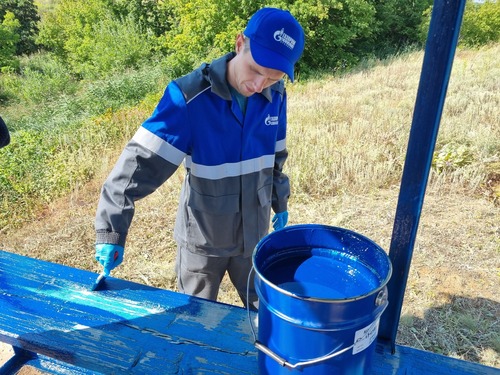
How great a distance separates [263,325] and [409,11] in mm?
21933

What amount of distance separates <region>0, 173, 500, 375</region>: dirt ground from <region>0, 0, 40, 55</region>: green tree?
27923mm

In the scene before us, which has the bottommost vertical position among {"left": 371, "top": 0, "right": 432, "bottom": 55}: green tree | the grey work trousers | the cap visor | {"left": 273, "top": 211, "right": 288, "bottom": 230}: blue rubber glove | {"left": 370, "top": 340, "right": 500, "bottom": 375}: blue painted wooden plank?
the grey work trousers

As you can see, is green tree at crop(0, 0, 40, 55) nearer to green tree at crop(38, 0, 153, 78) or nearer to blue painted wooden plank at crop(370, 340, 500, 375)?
green tree at crop(38, 0, 153, 78)

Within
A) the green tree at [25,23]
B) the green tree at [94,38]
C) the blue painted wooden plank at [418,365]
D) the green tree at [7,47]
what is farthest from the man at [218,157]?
the green tree at [25,23]

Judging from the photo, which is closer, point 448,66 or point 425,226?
point 448,66

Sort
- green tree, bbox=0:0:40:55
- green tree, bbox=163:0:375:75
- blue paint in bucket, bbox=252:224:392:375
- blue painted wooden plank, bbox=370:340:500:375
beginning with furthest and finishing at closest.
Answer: green tree, bbox=0:0:40:55
green tree, bbox=163:0:375:75
blue painted wooden plank, bbox=370:340:500:375
blue paint in bucket, bbox=252:224:392:375

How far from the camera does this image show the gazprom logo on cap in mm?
1536

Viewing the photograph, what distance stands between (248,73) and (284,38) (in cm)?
19

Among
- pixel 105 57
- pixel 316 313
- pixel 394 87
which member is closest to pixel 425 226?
pixel 316 313

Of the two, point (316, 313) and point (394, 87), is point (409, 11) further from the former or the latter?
point (316, 313)

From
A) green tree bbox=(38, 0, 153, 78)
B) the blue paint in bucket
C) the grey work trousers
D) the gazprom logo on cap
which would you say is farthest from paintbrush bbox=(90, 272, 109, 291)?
green tree bbox=(38, 0, 153, 78)

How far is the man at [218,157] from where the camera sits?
1597 millimetres

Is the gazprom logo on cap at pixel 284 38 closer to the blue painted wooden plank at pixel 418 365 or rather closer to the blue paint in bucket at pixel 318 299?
the blue paint in bucket at pixel 318 299

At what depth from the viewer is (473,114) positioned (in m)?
5.60
